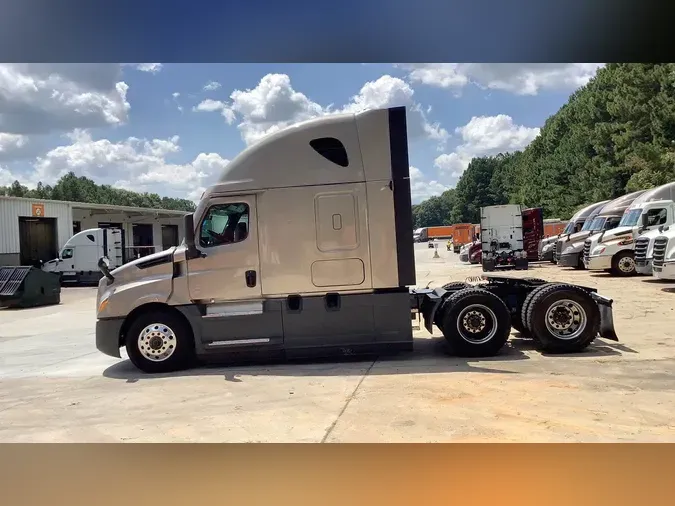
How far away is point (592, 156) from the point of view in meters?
48.6

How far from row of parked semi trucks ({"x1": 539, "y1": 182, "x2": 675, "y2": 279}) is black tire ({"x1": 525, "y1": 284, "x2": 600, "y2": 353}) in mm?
8489

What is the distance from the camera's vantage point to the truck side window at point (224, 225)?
8.48m

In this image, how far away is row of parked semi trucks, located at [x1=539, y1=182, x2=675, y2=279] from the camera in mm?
16031

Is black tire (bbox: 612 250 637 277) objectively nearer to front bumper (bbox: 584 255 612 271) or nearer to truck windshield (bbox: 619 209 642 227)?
front bumper (bbox: 584 255 612 271)

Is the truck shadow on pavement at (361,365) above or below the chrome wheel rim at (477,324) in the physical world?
below

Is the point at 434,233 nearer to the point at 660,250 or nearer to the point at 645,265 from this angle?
the point at 645,265

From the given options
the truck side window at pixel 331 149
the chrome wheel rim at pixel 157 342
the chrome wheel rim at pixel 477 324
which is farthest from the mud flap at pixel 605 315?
the chrome wheel rim at pixel 157 342

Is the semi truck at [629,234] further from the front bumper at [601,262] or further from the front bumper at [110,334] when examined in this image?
the front bumper at [110,334]

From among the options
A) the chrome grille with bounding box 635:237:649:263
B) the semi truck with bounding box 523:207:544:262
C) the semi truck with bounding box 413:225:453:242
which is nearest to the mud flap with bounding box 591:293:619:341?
the chrome grille with bounding box 635:237:649:263

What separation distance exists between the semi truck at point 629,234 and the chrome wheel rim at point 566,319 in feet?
43.7

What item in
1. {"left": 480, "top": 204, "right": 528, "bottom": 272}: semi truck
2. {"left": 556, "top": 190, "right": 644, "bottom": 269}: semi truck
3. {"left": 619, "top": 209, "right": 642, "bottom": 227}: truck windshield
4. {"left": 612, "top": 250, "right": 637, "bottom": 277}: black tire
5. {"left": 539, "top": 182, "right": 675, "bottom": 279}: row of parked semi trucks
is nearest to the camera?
{"left": 539, "top": 182, "right": 675, "bottom": 279}: row of parked semi trucks

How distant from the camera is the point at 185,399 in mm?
6996
